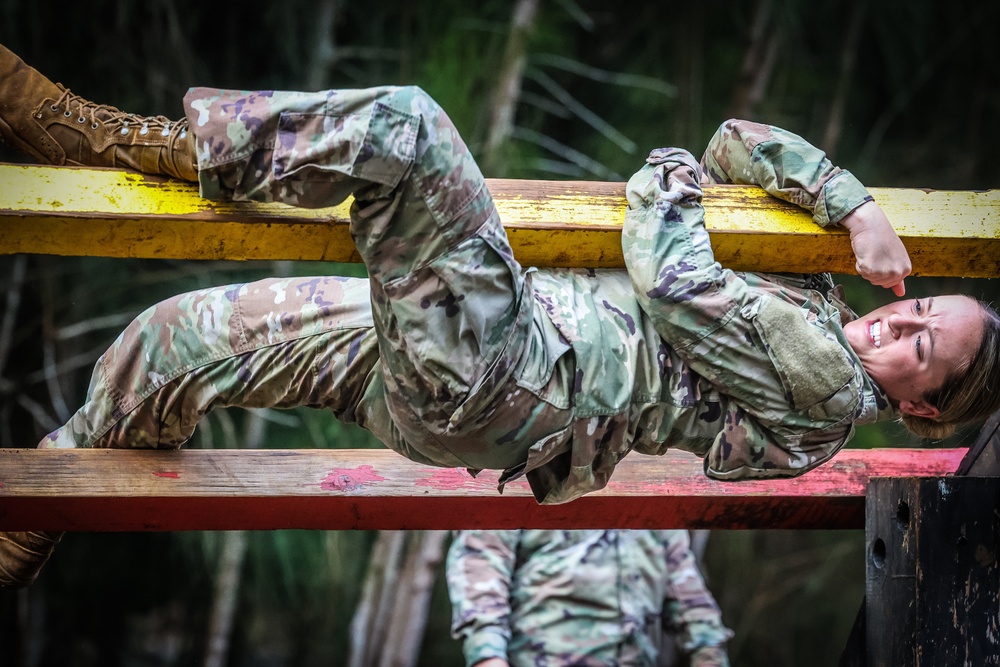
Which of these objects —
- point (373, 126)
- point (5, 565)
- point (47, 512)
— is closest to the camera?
point (373, 126)

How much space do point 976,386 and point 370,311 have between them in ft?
3.60

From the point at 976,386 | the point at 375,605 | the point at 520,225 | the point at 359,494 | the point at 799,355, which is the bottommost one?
the point at 375,605

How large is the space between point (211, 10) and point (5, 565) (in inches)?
104

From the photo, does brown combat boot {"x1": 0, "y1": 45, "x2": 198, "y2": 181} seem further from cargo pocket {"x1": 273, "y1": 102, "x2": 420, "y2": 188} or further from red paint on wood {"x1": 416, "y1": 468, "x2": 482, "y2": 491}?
red paint on wood {"x1": 416, "y1": 468, "x2": 482, "y2": 491}

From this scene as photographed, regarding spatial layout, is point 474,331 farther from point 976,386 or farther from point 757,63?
point 757,63

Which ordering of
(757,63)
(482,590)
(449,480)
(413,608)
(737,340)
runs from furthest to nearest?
(757,63) → (413,608) → (482,590) → (449,480) → (737,340)

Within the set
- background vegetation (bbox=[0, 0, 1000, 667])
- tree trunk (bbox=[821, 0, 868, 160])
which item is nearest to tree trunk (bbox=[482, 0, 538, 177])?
background vegetation (bbox=[0, 0, 1000, 667])

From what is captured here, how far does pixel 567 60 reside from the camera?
4.12 meters

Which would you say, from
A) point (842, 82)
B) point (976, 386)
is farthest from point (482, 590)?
point (842, 82)

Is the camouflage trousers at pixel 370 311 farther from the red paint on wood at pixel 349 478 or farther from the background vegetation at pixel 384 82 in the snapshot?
the background vegetation at pixel 384 82

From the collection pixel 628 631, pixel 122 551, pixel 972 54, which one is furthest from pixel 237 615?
pixel 972 54

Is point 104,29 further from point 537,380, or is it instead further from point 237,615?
point 537,380

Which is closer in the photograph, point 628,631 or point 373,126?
point 373,126

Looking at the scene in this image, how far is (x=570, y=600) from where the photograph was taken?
281cm
